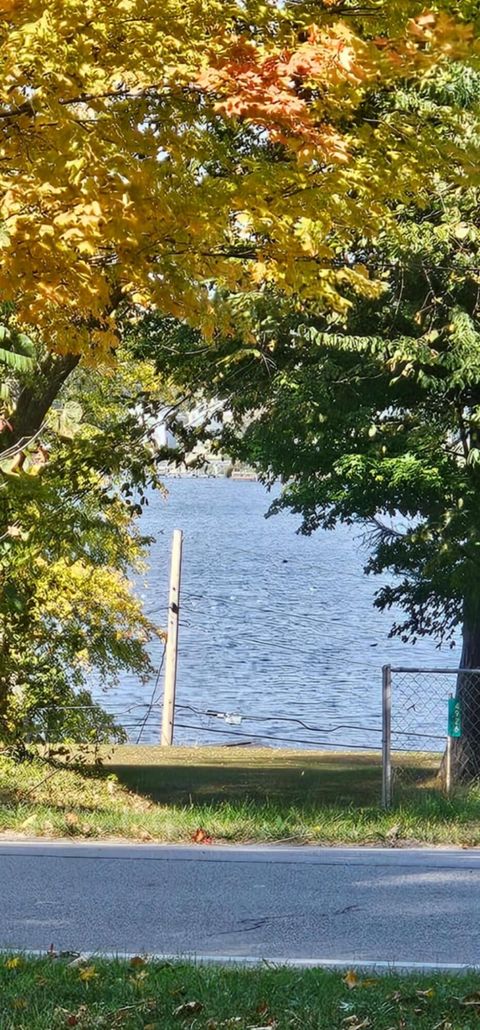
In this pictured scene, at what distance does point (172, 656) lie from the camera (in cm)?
Answer: 2366

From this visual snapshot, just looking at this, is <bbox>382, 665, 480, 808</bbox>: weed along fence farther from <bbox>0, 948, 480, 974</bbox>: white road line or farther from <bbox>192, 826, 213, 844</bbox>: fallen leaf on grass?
<bbox>0, 948, 480, 974</bbox>: white road line

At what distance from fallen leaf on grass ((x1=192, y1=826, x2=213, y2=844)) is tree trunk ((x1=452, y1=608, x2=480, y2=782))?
24.4ft

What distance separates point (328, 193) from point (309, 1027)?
3590 millimetres

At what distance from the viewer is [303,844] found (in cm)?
896

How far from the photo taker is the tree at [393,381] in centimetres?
1252

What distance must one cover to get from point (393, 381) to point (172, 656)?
11.8 metres

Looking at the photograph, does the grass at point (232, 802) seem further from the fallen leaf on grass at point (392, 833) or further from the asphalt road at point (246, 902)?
the asphalt road at point (246, 902)

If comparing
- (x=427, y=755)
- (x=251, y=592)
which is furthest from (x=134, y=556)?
(x=251, y=592)

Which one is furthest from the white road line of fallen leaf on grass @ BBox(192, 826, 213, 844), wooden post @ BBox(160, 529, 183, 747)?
wooden post @ BBox(160, 529, 183, 747)

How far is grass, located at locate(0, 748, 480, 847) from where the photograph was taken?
9.14 m

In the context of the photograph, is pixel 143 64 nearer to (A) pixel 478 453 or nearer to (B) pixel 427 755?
(A) pixel 478 453

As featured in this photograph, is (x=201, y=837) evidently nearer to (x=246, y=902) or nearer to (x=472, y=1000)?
(x=246, y=902)

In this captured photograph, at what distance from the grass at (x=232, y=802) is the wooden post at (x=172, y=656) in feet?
6.76

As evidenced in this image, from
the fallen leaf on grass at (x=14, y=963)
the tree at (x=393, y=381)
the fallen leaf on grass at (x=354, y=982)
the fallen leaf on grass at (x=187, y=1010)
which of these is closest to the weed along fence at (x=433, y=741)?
the tree at (x=393, y=381)
